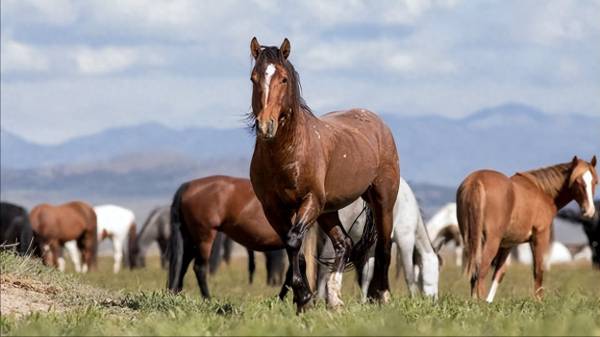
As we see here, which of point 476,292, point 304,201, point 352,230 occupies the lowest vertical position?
point 476,292

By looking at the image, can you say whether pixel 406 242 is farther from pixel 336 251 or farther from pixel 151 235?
pixel 151 235

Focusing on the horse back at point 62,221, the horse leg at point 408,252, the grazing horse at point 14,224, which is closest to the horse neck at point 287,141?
the horse leg at point 408,252

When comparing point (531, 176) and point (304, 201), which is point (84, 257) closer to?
point (531, 176)

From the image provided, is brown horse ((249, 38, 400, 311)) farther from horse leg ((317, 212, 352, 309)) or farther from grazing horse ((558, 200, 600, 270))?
grazing horse ((558, 200, 600, 270))

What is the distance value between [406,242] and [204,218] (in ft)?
12.9

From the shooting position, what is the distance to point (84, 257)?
31.2 meters

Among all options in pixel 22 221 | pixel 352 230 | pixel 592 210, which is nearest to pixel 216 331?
pixel 352 230

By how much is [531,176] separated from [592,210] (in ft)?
3.10

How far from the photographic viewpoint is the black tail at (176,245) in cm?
1714

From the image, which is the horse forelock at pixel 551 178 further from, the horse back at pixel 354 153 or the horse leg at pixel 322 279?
the horse back at pixel 354 153

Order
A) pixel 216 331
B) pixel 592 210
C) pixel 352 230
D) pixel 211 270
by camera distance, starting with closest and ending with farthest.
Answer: pixel 216 331
pixel 352 230
pixel 592 210
pixel 211 270

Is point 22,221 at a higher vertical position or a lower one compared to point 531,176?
lower

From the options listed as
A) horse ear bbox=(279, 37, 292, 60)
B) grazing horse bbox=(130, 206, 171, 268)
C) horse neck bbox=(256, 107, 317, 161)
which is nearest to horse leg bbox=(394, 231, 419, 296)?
horse neck bbox=(256, 107, 317, 161)

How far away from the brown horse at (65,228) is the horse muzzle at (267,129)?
2014 cm
